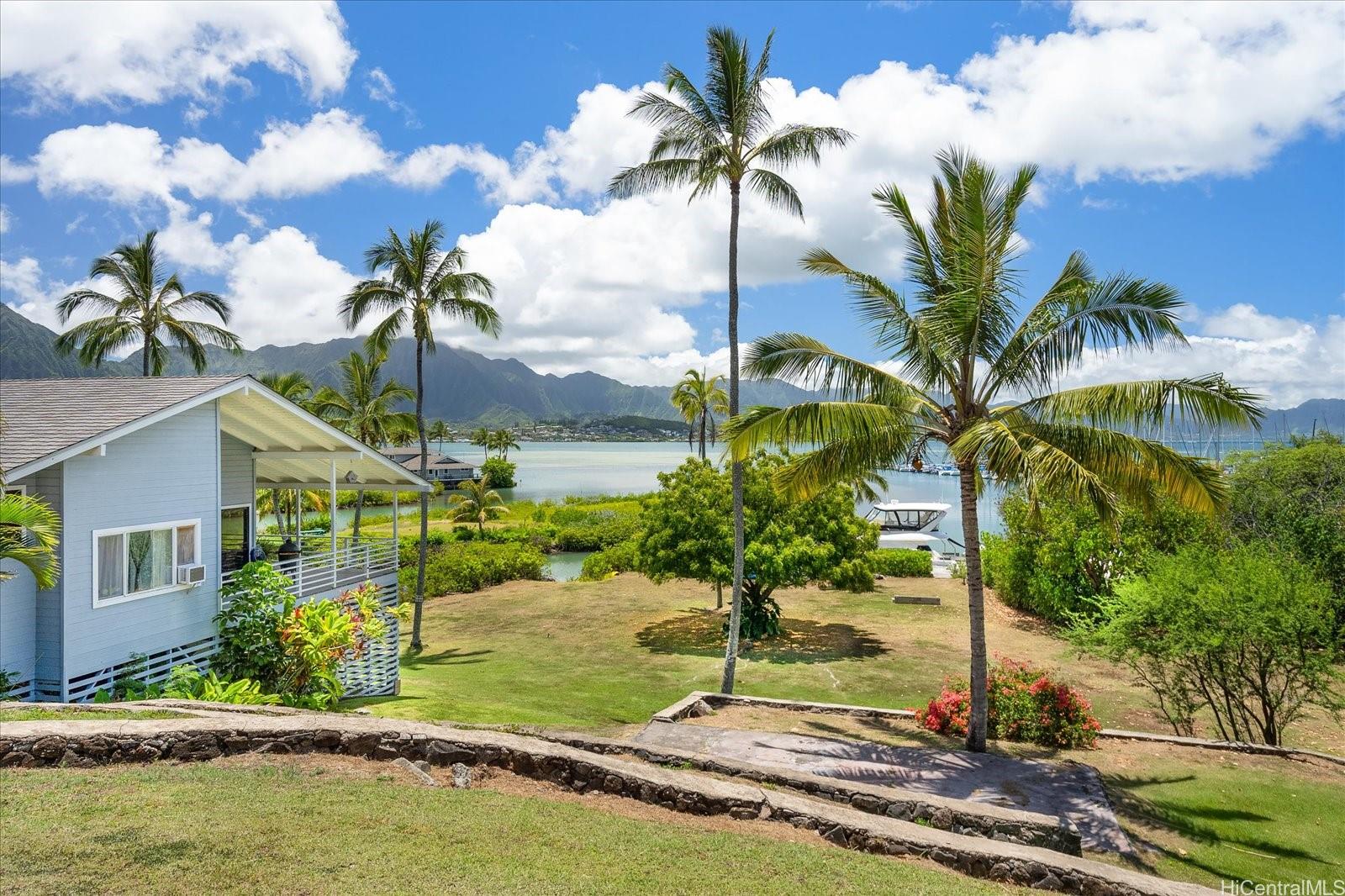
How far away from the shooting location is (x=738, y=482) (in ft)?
47.6

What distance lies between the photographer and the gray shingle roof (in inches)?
387

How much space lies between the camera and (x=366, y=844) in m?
5.75

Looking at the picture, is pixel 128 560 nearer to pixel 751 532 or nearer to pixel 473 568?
pixel 751 532

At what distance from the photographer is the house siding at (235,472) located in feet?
49.5

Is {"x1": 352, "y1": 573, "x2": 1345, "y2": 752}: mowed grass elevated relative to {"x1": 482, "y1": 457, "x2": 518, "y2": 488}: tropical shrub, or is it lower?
lower

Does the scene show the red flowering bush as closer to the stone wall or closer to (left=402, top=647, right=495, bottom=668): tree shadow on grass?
the stone wall

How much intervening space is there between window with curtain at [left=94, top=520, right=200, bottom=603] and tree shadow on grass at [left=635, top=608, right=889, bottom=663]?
11.1m

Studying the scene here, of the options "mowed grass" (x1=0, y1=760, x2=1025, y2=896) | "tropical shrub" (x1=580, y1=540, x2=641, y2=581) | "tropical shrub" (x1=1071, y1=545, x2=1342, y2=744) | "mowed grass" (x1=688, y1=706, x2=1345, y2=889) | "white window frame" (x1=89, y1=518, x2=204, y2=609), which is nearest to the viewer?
"mowed grass" (x1=0, y1=760, x2=1025, y2=896)

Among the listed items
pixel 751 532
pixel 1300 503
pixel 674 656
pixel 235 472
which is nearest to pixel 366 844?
pixel 235 472

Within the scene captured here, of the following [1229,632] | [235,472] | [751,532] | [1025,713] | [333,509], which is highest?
[235,472]

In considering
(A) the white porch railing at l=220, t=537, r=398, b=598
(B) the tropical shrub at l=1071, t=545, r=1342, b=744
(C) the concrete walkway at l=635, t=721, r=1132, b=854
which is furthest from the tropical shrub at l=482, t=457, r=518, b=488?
(B) the tropical shrub at l=1071, t=545, r=1342, b=744

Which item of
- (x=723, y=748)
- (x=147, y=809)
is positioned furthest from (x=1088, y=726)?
(x=147, y=809)

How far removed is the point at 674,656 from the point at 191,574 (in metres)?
10.9

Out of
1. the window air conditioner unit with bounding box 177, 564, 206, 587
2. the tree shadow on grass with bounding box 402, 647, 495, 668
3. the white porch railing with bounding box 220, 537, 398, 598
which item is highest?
the window air conditioner unit with bounding box 177, 564, 206, 587
